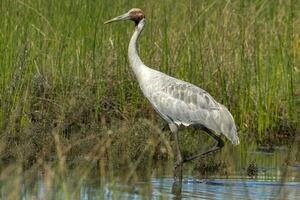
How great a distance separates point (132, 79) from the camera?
9117mm

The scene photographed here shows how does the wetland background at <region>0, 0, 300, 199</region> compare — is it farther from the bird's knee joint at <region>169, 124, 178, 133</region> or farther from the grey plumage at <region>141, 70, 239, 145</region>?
the grey plumage at <region>141, 70, 239, 145</region>

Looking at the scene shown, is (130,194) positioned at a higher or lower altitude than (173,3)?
lower

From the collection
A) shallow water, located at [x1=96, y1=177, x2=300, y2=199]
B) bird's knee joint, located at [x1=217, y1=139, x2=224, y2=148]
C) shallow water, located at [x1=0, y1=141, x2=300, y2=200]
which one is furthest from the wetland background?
shallow water, located at [x1=96, y1=177, x2=300, y2=199]

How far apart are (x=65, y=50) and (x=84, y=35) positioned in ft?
0.77

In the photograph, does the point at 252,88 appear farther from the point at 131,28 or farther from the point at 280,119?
the point at 131,28

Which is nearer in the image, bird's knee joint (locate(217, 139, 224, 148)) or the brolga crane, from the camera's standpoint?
the brolga crane

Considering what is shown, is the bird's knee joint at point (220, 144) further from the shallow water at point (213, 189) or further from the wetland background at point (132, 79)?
the shallow water at point (213, 189)

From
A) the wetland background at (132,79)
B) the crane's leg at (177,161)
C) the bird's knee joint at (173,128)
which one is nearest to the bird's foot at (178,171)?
the crane's leg at (177,161)

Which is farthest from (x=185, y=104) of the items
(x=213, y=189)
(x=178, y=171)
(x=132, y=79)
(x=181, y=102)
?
(x=213, y=189)

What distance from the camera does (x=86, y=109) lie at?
28.5ft

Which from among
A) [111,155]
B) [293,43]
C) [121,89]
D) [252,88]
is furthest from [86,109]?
[293,43]

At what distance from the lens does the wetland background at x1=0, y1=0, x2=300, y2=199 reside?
7965 mm

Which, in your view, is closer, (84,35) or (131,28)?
(84,35)

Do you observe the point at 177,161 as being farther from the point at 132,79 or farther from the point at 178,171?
the point at 132,79
